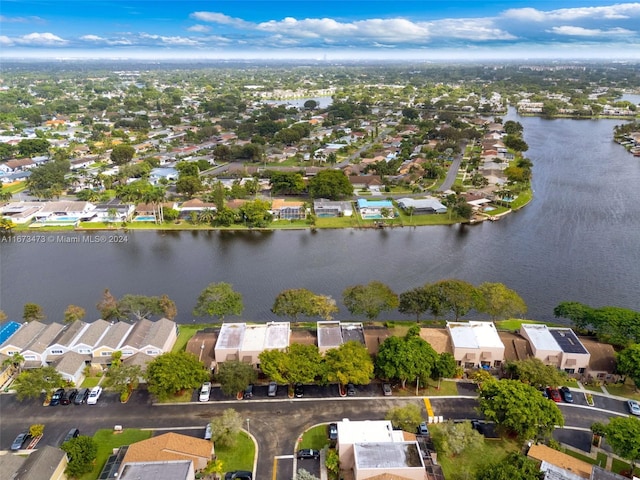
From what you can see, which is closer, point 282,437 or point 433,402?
point 282,437

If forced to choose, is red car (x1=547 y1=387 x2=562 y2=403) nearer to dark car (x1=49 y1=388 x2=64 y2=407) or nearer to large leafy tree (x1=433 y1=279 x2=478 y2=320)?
large leafy tree (x1=433 y1=279 x2=478 y2=320)

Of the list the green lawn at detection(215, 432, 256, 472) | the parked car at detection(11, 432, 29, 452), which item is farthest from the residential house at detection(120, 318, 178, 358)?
the green lawn at detection(215, 432, 256, 472)

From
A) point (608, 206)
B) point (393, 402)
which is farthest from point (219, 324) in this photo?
point (608, 206)

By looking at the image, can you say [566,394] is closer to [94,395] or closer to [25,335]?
[94,395]

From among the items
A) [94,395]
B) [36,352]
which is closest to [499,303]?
[94,395]

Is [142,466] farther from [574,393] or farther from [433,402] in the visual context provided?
[574,393]

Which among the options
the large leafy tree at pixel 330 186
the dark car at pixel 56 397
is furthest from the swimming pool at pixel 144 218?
the dark car at pixel 56 397
